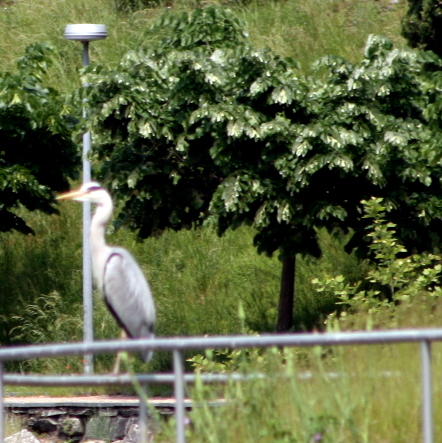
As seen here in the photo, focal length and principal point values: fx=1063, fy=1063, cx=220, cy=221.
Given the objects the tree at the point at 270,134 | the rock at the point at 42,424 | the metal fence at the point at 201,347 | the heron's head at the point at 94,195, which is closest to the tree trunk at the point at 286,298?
the tree at the point at 270,134

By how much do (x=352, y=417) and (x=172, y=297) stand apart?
34.9ft

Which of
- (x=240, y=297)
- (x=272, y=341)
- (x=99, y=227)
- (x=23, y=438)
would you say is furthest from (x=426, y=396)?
(x=240, y=297)

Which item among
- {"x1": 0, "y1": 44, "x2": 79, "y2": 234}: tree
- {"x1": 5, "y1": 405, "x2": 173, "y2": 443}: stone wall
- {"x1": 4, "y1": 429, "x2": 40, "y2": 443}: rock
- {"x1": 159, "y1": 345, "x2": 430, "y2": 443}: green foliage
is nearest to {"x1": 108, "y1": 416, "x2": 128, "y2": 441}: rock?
{"x1": 5, "y1": 405, "x2": 173, "y2": 443}: stone wall

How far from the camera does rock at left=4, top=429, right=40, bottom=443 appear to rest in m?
8.64

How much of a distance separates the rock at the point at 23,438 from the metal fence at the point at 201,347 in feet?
13.5

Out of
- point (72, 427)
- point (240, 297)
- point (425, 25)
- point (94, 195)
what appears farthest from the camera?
point (240, 297)

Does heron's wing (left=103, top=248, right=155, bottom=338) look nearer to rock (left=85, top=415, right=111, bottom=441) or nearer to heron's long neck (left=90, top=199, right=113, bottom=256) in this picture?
heron's long neck (left=90, top=199, right=113, bottom=256)

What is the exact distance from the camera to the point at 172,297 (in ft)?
48.8

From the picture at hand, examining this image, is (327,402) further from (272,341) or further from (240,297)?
(240,297)

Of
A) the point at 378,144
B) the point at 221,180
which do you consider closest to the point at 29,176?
the point at 221,180

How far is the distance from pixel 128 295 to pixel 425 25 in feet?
26.6

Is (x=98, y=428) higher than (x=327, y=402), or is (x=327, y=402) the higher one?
(x=327, y=402)

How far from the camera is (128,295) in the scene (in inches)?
274

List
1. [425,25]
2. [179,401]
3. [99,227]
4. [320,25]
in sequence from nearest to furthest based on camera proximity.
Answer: [179,401] < [99,227] < [425,25] < [320,25]
